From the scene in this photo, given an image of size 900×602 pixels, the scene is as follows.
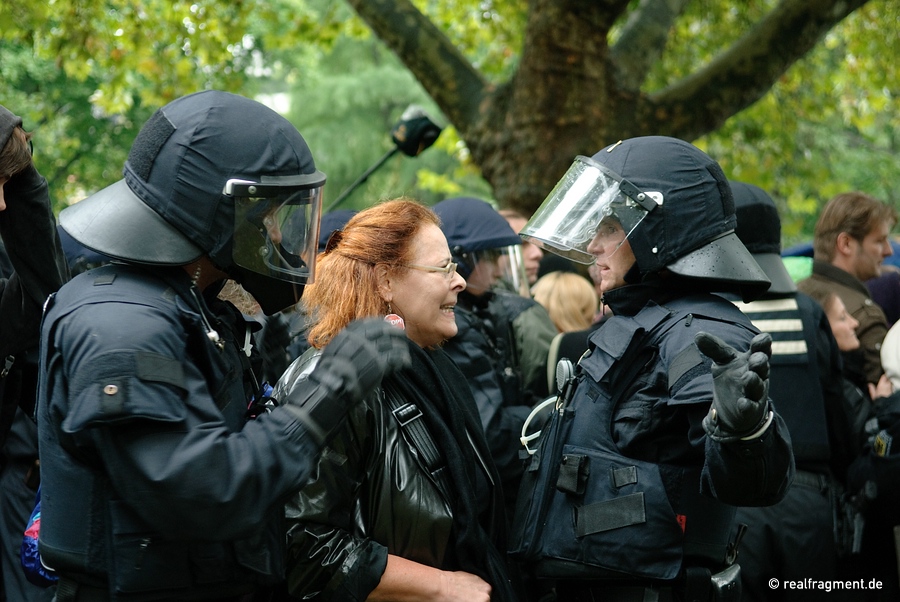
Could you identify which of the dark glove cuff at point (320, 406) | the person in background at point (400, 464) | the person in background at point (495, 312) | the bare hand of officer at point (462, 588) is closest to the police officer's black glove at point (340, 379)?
the dark glove cuff at point (320, 406)

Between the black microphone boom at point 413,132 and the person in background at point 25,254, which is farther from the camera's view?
the black microphone boom at point 413,132

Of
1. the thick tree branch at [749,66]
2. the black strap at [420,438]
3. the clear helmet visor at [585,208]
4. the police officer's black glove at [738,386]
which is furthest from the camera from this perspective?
the thick tree branch at [749,66]

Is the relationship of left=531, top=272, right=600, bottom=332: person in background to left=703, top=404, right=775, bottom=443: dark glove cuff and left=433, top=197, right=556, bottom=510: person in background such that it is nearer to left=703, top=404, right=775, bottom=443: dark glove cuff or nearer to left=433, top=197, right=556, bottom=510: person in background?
left=433, top=197, right=556, bottom=510: person in background

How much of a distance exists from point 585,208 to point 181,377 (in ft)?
4.61

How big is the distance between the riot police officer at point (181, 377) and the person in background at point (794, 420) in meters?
2.13

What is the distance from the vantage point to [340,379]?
1894 mm

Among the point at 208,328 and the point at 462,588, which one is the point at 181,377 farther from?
the point at 462,588

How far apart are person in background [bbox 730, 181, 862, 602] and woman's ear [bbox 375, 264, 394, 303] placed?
1.58 metres

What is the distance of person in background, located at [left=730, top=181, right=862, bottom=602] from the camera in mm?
3604

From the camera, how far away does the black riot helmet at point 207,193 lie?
203 centimetres

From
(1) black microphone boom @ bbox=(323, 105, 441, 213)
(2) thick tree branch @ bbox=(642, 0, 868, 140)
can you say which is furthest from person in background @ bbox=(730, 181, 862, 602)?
(2) thick tree branch @ bbox=(642, 0, 868, 140)

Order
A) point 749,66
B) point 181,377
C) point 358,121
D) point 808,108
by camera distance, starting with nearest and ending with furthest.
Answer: point 181,377 < point 749,66 < point 808,108 < point 358,121

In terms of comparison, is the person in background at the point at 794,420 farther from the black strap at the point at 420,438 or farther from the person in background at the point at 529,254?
the person in background at the point at 529,254

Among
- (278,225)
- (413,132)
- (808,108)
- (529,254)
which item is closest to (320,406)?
(278,225)
